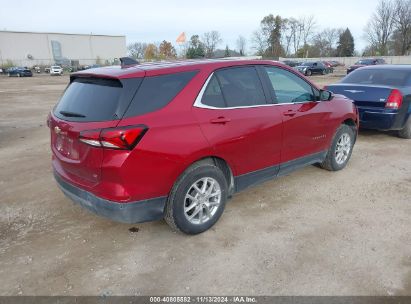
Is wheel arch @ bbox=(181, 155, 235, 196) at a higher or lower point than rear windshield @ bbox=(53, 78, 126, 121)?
lower

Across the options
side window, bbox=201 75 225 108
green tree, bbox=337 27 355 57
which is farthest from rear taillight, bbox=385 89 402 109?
green tree, bbox=337 27 355 57

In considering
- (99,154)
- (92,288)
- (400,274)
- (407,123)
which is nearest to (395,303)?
(400,274)

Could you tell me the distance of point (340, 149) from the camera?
17.5 feet

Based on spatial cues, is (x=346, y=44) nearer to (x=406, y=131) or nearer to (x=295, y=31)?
(x=295, y=31)

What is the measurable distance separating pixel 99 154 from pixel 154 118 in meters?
0.56

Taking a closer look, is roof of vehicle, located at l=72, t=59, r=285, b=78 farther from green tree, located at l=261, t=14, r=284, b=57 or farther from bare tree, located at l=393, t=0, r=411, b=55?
green tree, located at l=261, t=14, r=284, b=57

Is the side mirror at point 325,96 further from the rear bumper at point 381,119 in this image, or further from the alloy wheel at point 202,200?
the rear bumper at point 381,119

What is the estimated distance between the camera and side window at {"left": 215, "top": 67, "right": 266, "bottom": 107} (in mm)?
3611

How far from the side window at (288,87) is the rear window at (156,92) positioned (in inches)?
50.2

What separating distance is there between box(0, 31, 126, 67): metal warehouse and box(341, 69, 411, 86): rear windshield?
262 ft

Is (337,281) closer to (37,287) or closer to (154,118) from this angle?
(154,118)

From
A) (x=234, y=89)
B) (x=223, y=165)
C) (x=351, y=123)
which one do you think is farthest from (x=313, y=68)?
(x=223, y=165)

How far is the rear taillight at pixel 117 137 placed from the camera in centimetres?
284

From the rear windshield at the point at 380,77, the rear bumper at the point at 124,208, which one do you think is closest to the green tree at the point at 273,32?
the rear windshield at the point at 380,77
